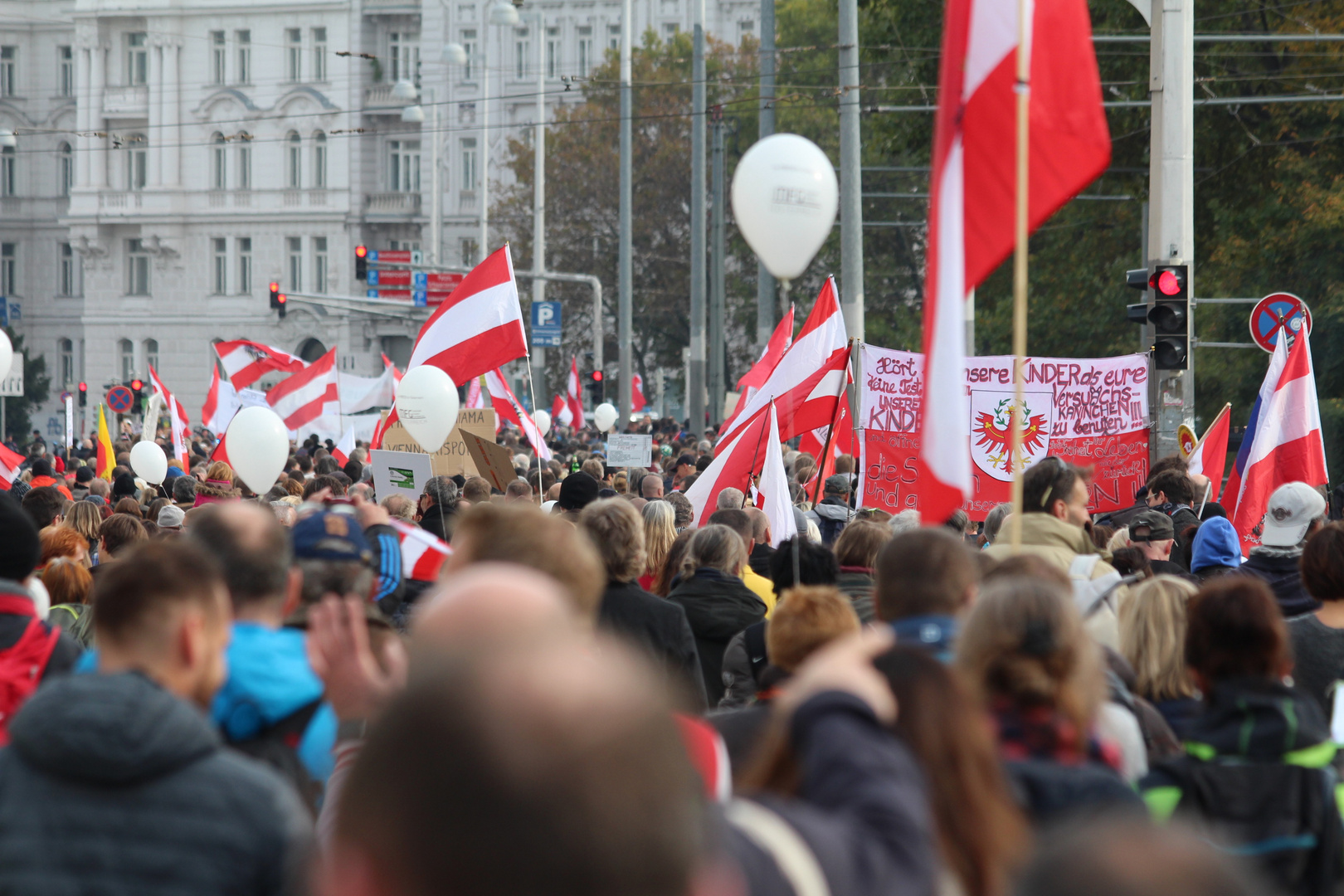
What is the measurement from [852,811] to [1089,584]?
324 cm

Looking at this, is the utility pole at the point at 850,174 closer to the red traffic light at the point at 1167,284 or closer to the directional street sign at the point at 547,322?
the red traffic light at the point at 1167,284

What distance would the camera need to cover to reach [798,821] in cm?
188

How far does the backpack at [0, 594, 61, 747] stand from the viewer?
A: 400cm

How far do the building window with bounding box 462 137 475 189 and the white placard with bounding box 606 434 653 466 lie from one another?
45.0 metres

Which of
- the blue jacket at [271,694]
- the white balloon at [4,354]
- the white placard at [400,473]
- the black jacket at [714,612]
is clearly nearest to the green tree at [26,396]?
the white balloon at [4,354]

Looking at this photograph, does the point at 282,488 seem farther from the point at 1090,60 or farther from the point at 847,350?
the point at 1090,60

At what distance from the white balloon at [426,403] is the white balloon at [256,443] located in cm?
94

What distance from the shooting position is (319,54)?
60781 millimetres

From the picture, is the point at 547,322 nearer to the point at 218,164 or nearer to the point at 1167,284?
the point at 1167,284

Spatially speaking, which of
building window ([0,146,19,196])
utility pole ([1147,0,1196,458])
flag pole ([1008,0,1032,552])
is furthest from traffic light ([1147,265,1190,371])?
building window ([0,146,19,196])

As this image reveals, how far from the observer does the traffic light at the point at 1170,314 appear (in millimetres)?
11219

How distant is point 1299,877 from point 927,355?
5.63ft

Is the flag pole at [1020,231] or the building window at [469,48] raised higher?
the building window at [469,48]

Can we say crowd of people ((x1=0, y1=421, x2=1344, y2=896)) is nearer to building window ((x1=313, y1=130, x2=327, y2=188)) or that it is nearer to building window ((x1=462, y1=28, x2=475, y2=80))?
building window ((x1=462, y1=28, x2=475, y2=80))
